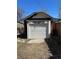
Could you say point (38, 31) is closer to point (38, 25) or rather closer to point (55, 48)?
point (38, 25)

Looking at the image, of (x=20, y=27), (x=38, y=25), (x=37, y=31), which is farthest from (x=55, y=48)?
(x=20, y=27)

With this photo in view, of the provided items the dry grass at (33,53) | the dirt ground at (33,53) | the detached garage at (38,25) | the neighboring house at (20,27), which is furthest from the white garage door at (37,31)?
the dry grass at (33,53)

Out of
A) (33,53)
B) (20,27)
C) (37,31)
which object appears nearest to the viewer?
(33,53)

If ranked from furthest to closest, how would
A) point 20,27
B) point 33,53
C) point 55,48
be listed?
point 20,27 < point 55,48 < point 33,53

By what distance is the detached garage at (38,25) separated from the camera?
18016 millimetres

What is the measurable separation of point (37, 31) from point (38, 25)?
0.68 meters

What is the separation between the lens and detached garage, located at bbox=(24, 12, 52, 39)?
18016 millimetres

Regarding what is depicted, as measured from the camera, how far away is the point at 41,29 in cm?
1820

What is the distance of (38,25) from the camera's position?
1830 centimetres
